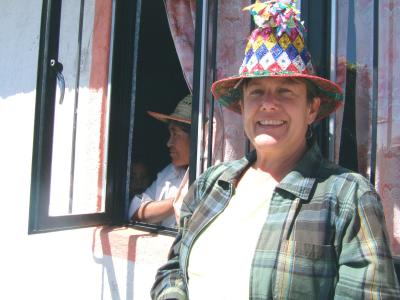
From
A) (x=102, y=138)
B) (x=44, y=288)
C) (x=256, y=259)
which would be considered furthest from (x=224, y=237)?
(x=44, y=288)

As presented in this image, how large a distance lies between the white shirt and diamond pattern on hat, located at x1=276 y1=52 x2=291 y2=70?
5.36ft

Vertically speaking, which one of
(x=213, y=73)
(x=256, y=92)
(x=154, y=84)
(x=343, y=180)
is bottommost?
(x=343, y=180)

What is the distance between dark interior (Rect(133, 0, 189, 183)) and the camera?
10.5 ft

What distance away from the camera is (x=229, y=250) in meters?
1.39

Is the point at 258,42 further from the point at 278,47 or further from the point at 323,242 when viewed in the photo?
the point at 323,242

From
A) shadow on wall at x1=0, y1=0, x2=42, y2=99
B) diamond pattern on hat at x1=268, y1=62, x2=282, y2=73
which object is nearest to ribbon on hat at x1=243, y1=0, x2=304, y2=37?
diamond pattern on hat at x1=268, y1=62, x2=282, y2=73

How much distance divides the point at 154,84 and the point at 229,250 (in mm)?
2244

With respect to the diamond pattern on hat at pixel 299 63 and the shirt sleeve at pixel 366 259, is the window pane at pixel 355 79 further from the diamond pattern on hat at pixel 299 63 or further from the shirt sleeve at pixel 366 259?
the shirt sleeve at pixel 366 259

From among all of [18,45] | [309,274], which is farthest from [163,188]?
[18,45]

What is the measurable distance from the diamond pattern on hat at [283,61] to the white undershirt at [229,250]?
433 mm

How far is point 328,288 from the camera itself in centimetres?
122

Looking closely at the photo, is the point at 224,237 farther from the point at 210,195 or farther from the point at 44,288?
the point at 44,288

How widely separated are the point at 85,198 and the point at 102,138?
0.46 m

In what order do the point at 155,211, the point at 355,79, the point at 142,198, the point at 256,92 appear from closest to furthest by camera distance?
1. the point at 256,92
2. the point at 355,79
3. the point at 155,211
4. the point at 142,198
